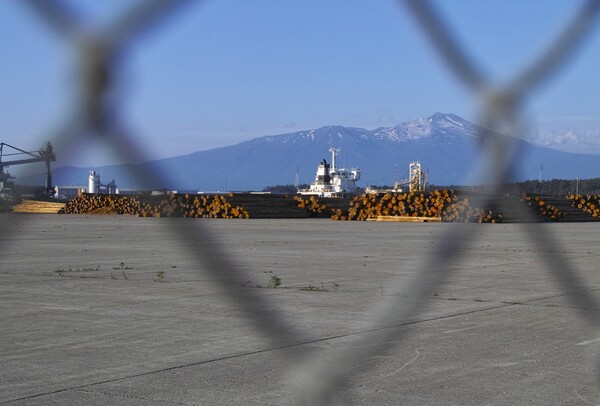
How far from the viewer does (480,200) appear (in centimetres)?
179

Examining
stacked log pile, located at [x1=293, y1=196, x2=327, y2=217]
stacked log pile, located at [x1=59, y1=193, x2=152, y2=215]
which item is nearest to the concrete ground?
stacked log pile, located at [x1=293, y1=196, x2=327, y2=217]

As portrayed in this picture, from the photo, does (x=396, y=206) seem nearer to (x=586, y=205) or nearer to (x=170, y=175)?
(x=586, y=205)

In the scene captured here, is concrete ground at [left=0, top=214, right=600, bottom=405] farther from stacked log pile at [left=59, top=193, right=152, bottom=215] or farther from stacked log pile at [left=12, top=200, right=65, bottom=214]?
stacked log pile at [left=59, top=193, right=152, bottom=215]

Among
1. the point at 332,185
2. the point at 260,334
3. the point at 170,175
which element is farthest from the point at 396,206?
the point at 332,185

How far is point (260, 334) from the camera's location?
3492mm

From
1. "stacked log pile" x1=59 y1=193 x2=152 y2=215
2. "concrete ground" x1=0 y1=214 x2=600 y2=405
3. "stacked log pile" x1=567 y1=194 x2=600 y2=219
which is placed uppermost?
"stacked log pile" x1=567 y1=194 x2=600 y2=219

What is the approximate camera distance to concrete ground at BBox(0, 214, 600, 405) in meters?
4.57

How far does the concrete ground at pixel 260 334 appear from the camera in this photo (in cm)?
457

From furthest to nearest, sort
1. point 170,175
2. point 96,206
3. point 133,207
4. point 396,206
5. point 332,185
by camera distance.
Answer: point 332,185
point 96,206
point 396,206
point 133,207
point 170,175

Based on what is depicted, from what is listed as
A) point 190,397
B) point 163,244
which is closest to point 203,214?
point 163,244

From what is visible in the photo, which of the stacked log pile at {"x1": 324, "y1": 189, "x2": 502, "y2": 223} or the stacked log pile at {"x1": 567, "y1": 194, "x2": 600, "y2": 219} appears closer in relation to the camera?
the stacked log pile at {"x1": 324, "y1": 189, "x2": 502, "y2": 223}

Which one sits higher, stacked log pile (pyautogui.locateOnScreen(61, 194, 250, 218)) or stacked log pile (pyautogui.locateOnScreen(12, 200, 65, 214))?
stacked log pile (pyautogui.locateOnScreen(12, 200, 65, 214))

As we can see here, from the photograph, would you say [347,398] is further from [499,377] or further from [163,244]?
[163,244]

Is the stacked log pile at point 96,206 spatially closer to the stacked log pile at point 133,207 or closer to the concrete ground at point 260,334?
the stacked log pile at point 133,207
